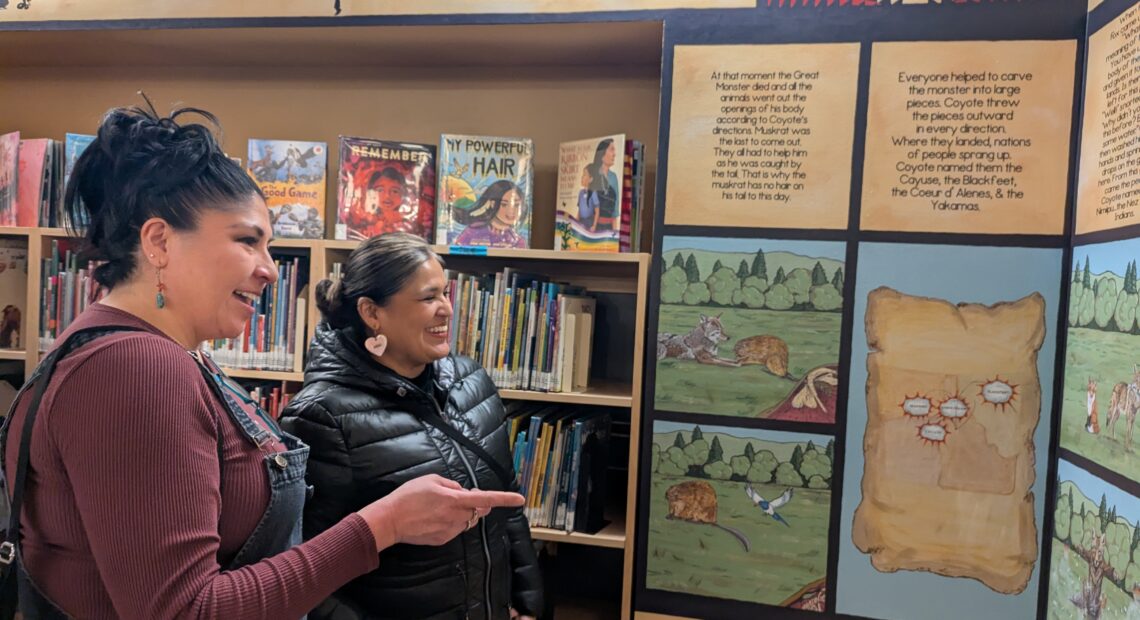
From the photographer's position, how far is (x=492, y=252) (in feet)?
7.22

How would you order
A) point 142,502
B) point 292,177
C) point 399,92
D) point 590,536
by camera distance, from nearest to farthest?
1. point 142,502
2. point 590,536
3. point 292,177
4. point 399,92

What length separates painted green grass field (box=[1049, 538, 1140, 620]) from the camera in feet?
5.07

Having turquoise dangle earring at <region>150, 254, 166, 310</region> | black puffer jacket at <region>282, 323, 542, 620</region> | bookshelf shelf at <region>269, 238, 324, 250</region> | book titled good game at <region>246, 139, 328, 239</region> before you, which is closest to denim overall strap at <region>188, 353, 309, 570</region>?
turquoise dangle earring at <region>150, 254, 166, 310</region>

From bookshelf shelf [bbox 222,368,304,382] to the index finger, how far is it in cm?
133

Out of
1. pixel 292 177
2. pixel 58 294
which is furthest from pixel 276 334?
pixel 58 294

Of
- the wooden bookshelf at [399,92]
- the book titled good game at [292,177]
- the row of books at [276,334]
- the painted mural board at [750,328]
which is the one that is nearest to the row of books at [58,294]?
the wooden bookshelf at [399,92]

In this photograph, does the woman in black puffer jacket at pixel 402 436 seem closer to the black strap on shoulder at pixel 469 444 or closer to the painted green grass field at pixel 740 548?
the black strap on shoulder at pixel 469 444

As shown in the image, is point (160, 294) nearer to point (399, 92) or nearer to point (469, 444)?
point (469, 444)

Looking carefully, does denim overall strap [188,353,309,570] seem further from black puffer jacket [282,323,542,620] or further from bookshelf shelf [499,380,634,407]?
bookshelf shelf [499,380,634,407]

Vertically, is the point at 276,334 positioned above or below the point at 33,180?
below

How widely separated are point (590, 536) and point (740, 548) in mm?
416

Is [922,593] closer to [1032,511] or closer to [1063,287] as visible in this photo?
[1032,511]

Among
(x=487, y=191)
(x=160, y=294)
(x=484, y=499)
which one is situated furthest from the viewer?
(x=487, y=191)

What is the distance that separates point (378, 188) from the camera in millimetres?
2324
